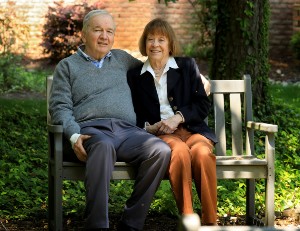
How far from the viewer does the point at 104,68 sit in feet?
17.5

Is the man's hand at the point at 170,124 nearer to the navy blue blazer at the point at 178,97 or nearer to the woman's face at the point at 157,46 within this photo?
the navy blue blazer at the point at 178,97

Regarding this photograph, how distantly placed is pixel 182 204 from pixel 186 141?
1.57 feet

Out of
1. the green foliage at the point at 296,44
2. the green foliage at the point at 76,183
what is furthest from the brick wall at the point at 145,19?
the green foliage at the point at 76,183

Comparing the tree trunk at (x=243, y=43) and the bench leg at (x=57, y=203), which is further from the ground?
the tree trunk at (x=243, y=43)

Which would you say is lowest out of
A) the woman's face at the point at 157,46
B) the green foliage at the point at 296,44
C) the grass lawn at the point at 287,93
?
the woman's face at the point at 157,46

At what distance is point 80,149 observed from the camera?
4914mm

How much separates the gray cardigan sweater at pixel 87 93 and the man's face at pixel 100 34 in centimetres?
11

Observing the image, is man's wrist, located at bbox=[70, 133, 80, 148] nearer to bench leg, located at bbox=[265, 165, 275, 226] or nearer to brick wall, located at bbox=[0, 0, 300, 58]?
bench leg, located at bbox=[265, 165, 275, 226]

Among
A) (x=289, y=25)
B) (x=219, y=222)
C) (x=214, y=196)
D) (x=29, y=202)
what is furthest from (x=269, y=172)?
(x=289, y=25)

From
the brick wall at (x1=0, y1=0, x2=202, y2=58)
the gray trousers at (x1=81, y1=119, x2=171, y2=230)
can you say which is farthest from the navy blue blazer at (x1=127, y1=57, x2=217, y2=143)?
the brick wall at (x1=0, y1=0, x2=202, y2=58)

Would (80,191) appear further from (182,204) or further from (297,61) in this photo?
(297,61)

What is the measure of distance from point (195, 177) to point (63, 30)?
42.6ft

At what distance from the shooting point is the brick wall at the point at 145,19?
1830 centimetres

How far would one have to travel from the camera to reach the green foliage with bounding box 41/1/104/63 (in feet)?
56.9
